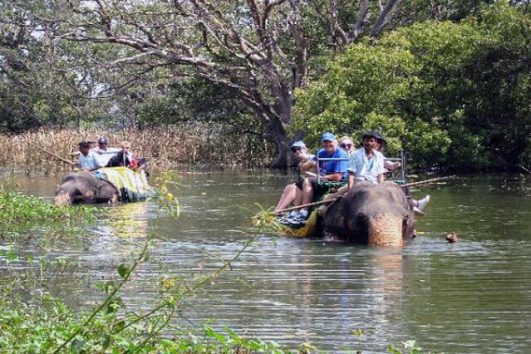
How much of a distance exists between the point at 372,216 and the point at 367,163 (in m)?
1.26

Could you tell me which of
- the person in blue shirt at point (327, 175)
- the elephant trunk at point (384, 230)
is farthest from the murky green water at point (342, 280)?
Result: the person in blue shirt at point (327, 175)

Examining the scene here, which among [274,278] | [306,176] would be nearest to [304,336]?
[274,278]

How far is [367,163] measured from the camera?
17516 millimetres

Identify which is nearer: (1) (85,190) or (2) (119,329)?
(2) (119,329)

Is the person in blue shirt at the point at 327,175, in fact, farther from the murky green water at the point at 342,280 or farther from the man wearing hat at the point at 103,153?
the man wearing hat at the point at 103,153

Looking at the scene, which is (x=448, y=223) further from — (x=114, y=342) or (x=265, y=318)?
(x=114, y=342)

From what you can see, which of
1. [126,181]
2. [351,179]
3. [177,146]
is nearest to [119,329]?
[351,179]

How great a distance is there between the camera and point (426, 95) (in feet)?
118

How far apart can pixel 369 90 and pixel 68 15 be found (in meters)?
11.9

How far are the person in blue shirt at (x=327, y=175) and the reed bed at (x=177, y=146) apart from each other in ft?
81.0

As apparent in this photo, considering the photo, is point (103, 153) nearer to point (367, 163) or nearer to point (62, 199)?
point (62, 199)

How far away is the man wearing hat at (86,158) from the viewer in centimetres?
2600

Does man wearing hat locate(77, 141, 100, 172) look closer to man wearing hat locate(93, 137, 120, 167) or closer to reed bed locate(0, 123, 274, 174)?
man wearing hat locate(93, 137, 120, 167)

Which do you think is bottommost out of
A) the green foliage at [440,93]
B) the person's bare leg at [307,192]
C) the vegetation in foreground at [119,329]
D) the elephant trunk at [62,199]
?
the vegetation in foreground at [119,329]
